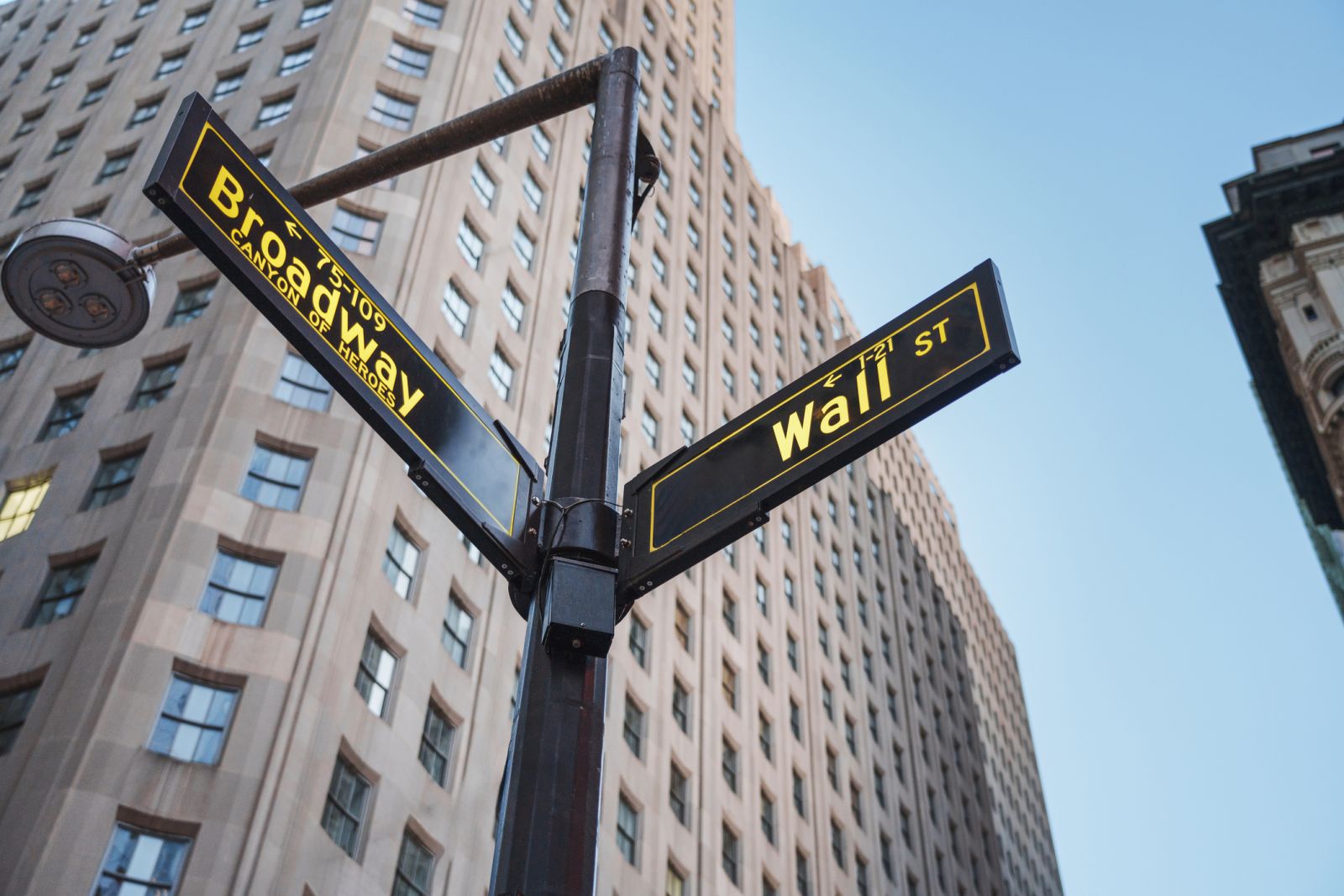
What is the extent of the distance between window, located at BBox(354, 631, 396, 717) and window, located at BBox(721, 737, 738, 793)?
16.5 m

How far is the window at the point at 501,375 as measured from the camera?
35.5 metres

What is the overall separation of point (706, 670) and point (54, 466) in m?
21.2

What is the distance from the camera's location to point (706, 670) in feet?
138

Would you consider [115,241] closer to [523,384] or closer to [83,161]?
[523,384]

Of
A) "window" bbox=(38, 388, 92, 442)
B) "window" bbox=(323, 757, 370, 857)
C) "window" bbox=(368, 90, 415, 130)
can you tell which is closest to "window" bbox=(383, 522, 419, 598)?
"window" bbox=(323, 757, 370, 857)

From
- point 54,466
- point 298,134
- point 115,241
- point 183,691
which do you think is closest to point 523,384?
point 298,134

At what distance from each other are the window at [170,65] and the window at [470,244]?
14.4 metres

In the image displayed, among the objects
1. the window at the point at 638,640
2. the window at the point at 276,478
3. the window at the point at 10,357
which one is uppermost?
the window at the point at 10,357

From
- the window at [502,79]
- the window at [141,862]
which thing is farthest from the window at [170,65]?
the window at [141,862]

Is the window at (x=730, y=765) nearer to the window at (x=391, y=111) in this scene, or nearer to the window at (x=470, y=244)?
the window at (x=470, y=244)

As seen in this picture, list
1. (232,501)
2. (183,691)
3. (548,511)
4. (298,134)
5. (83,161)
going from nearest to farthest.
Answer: (548,511) → (183,691) → (232,501) → (298,134) → (83,161)

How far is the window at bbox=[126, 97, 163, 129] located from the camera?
4222 cm

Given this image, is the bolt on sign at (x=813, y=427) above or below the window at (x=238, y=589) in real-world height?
below

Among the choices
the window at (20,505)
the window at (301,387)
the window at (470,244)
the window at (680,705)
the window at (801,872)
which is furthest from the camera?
the window at (801,872)
